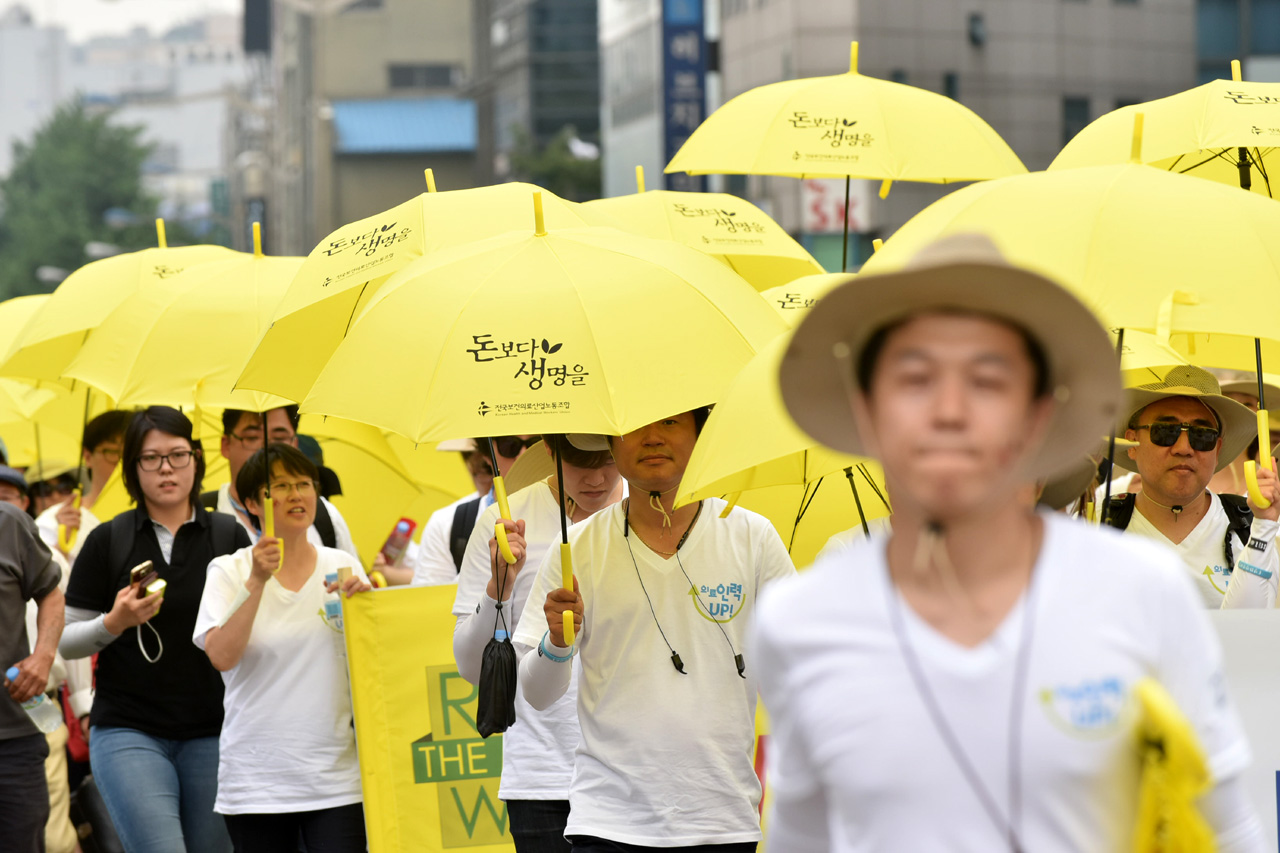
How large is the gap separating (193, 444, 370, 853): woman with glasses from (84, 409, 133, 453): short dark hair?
2.65m

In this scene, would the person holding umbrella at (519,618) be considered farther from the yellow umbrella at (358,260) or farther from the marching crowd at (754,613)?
the yellow umbrella at (358,260)

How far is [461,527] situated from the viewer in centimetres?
752

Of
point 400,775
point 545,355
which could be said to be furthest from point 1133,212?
point 400,775

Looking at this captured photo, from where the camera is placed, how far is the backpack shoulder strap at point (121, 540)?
752cm

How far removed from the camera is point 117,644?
7520 millimetres

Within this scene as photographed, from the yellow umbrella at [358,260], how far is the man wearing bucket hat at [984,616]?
385cm

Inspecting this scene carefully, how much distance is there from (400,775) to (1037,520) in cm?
499

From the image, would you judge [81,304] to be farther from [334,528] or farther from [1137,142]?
[1137,142]

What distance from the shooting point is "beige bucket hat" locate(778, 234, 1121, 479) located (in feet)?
8.53

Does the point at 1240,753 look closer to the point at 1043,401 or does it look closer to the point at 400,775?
the point at 1043,401

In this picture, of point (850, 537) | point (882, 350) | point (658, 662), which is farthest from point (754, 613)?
point (882, 350)

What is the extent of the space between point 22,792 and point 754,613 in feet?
13.2

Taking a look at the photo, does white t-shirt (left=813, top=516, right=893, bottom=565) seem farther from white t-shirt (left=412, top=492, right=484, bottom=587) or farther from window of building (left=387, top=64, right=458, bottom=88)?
window of building (left=387, top=64, right=458, bottom=88)

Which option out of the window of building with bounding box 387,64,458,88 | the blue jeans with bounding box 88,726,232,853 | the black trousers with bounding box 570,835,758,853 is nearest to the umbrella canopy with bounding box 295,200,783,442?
the black trousers with bounding box 570,835,758,853
